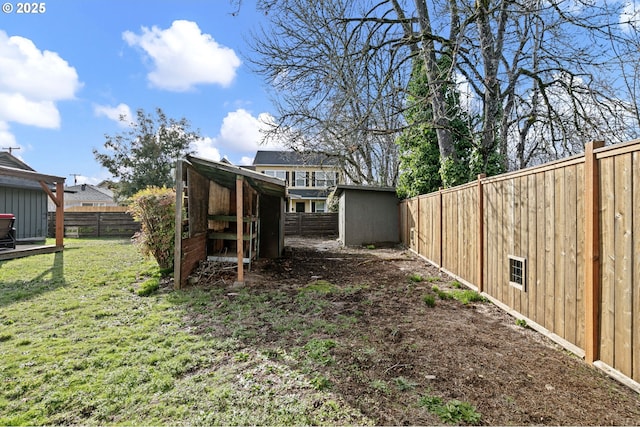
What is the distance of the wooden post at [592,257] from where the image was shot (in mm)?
2350

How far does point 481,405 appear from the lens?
6.31 feet

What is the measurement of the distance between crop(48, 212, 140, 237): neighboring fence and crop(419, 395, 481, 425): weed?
54.6 feet

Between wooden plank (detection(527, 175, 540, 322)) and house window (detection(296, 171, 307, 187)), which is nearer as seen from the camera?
wooden plank (detection(527, 175, 540, 322))

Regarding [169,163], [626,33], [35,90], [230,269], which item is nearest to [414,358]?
[230,269]

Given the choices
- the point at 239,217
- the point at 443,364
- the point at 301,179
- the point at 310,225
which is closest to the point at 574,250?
the point at 443,364

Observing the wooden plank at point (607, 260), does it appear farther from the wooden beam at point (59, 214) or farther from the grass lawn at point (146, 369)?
the wooden beam at point (59, 214)

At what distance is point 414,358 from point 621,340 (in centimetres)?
147

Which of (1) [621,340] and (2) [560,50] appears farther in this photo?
(2) [560,50]

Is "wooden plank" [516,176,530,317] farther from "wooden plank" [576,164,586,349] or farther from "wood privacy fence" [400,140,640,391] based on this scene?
"wooden plank" [576,164,586,349]

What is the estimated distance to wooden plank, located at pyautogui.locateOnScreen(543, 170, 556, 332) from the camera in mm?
2975

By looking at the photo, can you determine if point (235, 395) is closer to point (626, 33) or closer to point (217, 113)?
point (626, 33)

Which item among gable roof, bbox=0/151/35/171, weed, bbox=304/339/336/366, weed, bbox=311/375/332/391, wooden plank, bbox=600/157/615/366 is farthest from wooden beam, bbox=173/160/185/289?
gable roof, bbox=0/151/35/171

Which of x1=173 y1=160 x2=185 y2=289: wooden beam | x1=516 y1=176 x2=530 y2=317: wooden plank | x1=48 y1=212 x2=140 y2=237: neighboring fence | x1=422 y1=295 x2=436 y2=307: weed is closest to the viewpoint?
x1=516 y1=176 x2=530 y2=317: wooden plank

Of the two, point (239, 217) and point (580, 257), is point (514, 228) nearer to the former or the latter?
point (580, 257)
